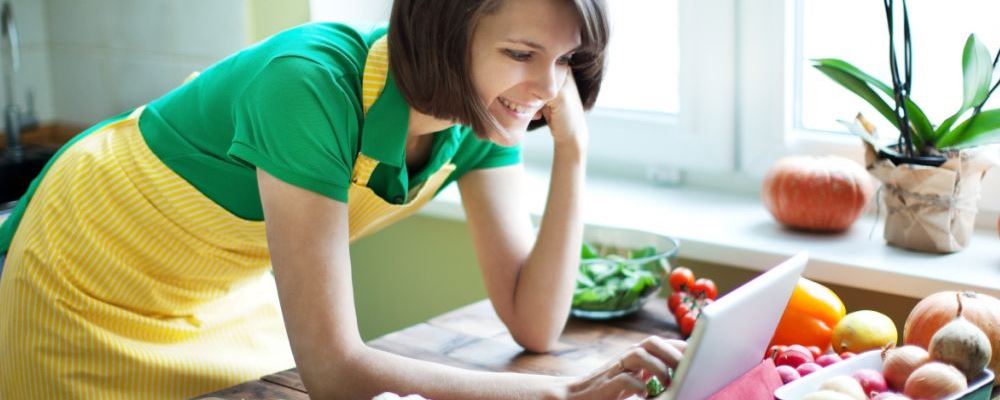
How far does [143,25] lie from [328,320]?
4.97ft

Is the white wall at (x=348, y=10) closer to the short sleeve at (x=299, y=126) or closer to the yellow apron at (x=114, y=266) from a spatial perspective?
the yellow apron at (x=114, y=266)

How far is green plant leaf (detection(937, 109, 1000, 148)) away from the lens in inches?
62.3

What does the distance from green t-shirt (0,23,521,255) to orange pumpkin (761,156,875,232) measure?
47 cm

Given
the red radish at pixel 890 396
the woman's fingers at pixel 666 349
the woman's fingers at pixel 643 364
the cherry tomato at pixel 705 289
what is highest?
the woman's fingers at pixel 666 349

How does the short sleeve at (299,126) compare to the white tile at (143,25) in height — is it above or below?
below

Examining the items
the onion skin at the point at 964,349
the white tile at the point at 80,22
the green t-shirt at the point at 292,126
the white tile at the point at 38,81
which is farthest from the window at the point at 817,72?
the white tile at the point at 38,81

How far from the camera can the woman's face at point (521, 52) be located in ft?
4.22

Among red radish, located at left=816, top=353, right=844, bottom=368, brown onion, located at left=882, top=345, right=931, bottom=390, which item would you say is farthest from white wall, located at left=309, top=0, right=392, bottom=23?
brown onion, located at left=882, top=345, right=931, bottom=390

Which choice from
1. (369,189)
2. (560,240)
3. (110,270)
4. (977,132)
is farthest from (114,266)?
(977,132)

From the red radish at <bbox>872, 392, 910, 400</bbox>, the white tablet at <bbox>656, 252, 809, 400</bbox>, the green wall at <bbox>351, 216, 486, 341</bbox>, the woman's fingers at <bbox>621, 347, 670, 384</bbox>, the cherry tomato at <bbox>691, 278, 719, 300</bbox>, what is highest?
the white tablet at <bbox>656, 252, 809, 400</bbox>

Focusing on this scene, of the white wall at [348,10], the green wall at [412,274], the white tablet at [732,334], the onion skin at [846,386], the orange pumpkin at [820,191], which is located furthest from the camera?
the white wall at [348,10]

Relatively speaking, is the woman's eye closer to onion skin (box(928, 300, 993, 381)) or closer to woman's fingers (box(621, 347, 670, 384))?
woman's fingers (box(621, 347, 670, 384))

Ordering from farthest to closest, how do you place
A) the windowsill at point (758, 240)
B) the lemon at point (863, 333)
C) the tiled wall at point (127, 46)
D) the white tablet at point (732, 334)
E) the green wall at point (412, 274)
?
the tiled wall at point (127, 46) → the green wall at point (412, 274) → the windowsill at point (758, 240) → the lemon at point (863, 333) → the white tablet at point (732, 334)

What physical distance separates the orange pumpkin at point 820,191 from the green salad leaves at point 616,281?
249 mm
